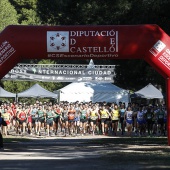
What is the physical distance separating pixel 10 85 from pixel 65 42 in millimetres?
38633

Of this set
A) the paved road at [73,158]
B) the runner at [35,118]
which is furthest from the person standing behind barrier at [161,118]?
the paved road at [73,158]

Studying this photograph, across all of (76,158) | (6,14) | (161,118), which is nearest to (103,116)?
(161,118)

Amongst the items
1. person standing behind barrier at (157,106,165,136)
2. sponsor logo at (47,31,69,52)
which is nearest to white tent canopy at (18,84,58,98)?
person standing behind barrier at (157,106,165,136)

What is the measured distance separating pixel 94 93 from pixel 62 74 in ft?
9.15

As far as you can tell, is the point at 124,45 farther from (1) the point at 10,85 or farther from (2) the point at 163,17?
(1) the point at 10,85

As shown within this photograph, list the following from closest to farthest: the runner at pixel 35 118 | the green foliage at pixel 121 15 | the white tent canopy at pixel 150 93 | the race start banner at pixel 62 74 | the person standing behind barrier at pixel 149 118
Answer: the green foliage at pixel 121 15, the runner at pixel 35 118, the person standing behind barrier at pixel 149 118, the race start banner at pixel 62 74, the white tent canopy at pixel 150 93

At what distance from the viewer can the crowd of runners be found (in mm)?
36344

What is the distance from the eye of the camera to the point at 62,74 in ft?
158

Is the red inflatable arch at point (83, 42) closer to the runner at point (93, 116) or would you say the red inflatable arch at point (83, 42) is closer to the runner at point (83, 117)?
the runner at point (93, 116)

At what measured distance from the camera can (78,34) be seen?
2375cm

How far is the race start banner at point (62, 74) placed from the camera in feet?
156

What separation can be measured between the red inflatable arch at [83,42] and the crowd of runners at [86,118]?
40.5ft

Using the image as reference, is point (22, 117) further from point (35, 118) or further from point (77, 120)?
point (77, 120)

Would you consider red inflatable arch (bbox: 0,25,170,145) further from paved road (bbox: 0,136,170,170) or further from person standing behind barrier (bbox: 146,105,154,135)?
person standing behind barrier (bbox: 146,105,154,135)
